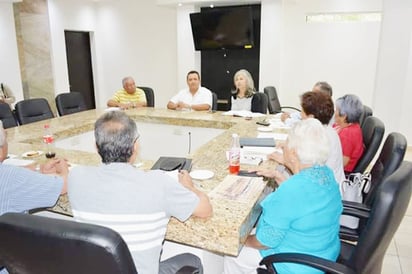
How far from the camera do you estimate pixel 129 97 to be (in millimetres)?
4672

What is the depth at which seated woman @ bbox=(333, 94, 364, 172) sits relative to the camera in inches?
104

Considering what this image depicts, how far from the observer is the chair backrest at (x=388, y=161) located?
72.4 inches

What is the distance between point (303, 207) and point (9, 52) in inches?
237

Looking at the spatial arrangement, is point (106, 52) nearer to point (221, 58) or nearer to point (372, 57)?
point (221, 58)

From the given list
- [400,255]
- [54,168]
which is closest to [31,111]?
[54,168]

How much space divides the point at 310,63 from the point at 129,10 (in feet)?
12.9

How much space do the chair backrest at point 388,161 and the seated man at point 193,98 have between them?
8.25 feet

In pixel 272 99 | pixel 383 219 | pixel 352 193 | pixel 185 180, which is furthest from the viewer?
pixel 272 99

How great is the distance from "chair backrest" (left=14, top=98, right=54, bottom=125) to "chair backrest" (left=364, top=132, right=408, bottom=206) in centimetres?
343

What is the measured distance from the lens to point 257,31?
19.4ft

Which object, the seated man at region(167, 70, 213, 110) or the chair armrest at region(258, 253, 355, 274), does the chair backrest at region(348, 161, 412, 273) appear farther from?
the seated man at region(167, 70, 213, 110)

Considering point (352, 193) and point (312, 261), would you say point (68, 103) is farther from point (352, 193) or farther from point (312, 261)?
point (312, 261)

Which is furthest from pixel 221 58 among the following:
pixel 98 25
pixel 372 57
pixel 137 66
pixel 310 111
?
pixel 310 111

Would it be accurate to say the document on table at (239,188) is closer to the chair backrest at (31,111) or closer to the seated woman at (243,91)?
the seated woman at (243,91)
